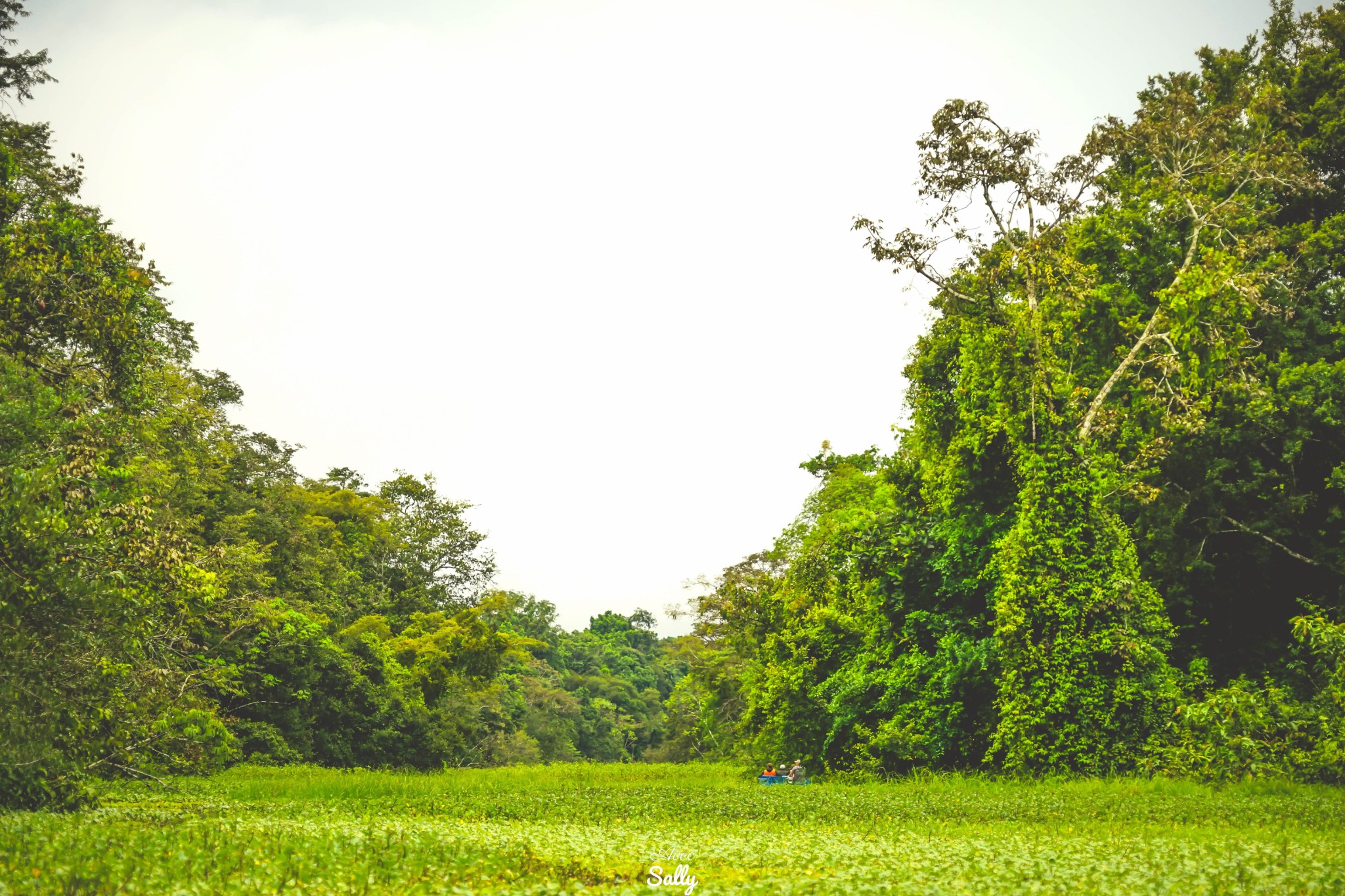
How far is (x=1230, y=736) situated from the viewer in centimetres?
1441

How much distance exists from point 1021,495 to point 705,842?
12.4 m

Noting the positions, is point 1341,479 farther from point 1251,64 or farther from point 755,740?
point 755,740

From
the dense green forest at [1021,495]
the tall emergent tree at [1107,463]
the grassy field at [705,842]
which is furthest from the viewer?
the tall emergent tree at [1107,463]

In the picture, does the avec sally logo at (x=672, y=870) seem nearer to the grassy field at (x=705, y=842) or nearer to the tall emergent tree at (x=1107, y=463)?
the grassy field at (x=705, y=842)

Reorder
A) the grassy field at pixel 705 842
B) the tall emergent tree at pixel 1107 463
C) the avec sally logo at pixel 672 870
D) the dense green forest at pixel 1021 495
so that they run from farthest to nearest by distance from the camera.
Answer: the tall emergent tree at pixel 1107 463
the dense green forest at pixel 1021 495
the avec sally logo at pixel 672 870
the grassy field at pixel 705 842

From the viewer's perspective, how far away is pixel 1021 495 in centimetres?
1875

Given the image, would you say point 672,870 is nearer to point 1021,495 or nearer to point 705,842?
point 705,842

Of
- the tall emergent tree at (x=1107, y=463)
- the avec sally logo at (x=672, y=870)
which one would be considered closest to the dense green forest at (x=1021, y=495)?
the tall emergent tree at (x=1107, y=463)

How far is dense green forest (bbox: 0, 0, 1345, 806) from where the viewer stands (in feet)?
39.3

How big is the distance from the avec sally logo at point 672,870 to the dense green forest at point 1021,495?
21.6 ft

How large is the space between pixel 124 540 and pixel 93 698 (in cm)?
195

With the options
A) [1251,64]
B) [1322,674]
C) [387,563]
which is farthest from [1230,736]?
[387,563]

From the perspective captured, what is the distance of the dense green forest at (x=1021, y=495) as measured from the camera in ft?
39.3

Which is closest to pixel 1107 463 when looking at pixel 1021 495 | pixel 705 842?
pixel 1021 495
